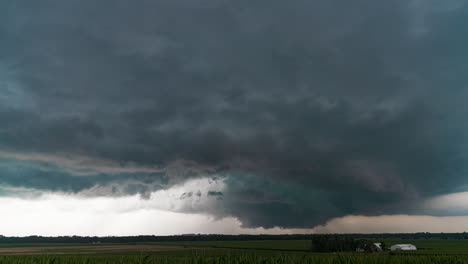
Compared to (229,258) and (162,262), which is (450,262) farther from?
(162,262)

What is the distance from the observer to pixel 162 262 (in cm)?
1115

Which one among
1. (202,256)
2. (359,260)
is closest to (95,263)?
(202,256)

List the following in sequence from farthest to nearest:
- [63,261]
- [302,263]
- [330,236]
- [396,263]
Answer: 1. [330,236]
2. [63,261]
3. [396,263]
4. [302,263]

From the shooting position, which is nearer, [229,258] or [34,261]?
[229,258]

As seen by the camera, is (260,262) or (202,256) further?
(202,256)

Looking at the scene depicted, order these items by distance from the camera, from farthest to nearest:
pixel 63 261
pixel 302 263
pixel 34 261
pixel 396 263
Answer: pixel 63 261
pixel 34 261
pixel 396 263
pixel 302 263

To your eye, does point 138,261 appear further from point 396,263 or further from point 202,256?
point 396,263

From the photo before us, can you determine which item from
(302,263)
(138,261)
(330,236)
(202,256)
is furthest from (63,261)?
(330,236)

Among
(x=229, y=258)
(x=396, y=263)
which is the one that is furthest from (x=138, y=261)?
(x=396, y=263)

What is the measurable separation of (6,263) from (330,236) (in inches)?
6585

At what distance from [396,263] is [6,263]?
13.4 m

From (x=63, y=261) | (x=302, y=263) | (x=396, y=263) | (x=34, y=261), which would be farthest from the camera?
(x=63, y=261)

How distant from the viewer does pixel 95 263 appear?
12297 millimetres

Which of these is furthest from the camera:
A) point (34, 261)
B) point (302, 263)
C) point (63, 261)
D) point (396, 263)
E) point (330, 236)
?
point (330, 236)
